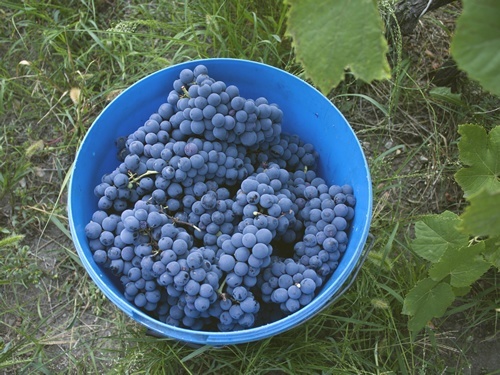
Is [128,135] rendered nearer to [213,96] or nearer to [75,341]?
[213,96]

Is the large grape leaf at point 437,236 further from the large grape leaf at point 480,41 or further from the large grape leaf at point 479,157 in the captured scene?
the large grape leaf at point 480,41

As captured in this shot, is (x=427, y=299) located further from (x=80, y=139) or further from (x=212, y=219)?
(x=80, y=139)

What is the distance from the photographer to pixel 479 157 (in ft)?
3.93

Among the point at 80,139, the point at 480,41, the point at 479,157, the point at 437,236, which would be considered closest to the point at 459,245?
the point at 437,236

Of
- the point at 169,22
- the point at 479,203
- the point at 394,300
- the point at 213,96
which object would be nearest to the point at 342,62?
the point at 479,203

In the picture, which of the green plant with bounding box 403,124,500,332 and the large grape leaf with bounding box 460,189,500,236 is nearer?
the large grape leaf with bounding box 460,189,500,236

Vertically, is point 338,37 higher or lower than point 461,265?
higher

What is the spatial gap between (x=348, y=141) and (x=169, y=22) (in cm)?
84

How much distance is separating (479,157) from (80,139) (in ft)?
3.79

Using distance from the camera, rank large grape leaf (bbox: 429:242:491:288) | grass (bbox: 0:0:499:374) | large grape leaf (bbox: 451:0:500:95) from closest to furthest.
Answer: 1. large grape leaf (bbox: 451:0:500:95)
2. large grape leaf (bbox: 429:242:491:288)
3. grass (bbox: 0:0:499:374)

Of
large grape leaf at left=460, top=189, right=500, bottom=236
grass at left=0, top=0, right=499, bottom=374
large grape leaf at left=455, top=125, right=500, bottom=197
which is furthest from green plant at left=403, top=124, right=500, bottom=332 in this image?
large grape leaf at left=460, top=189, right=500, bottom=236

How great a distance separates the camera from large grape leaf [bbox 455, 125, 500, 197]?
1.18m

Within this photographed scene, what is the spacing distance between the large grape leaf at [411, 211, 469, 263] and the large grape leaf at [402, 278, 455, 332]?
0.06 metres

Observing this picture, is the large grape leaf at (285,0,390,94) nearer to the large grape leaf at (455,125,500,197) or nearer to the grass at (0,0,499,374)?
the large grape leaf at (455,125,500,197)
